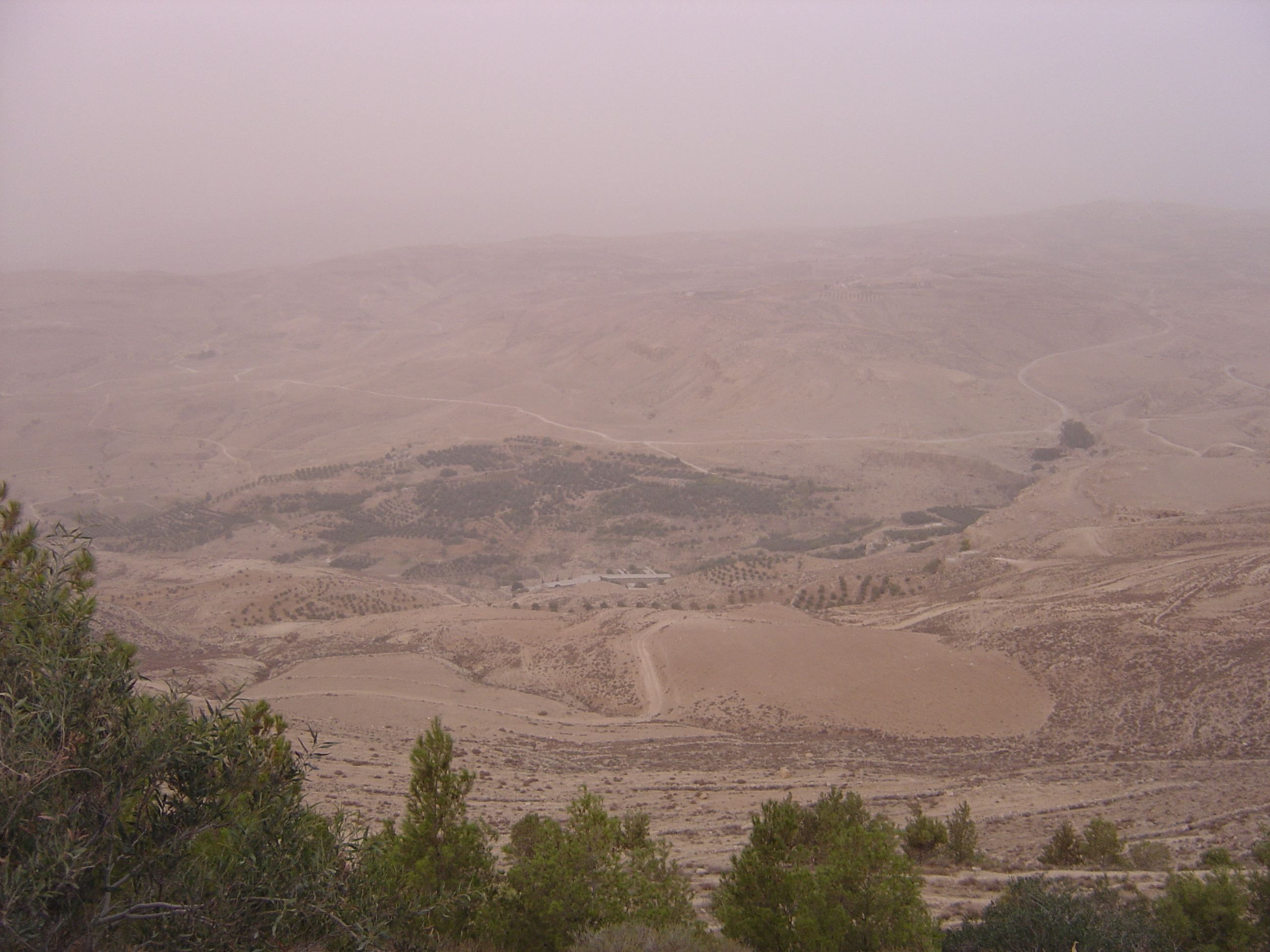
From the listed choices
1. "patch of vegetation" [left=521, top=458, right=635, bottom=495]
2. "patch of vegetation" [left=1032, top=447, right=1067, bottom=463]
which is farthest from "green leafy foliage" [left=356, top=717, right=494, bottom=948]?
"patch of vegetation" [left=1032, top=447, right=1067, bottom=463]

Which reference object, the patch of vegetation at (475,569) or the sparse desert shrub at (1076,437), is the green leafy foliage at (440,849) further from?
the sparse desert shrub at (1076,437)

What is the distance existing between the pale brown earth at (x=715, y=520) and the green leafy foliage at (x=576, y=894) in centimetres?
360

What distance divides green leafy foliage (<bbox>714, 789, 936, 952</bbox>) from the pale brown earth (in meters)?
2.43

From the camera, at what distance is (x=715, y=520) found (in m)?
47.8

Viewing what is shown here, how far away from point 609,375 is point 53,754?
77092mm

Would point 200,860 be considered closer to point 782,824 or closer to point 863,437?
point 782,824

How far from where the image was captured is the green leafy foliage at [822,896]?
6727 millimetres

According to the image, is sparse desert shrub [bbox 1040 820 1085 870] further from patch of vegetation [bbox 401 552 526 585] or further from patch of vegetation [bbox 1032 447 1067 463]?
patch of vegetation [bbox 1032 447 1067 463]

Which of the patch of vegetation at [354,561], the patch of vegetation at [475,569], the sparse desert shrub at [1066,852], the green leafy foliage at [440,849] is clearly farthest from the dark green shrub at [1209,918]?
the patch of vegetation at [354,561]

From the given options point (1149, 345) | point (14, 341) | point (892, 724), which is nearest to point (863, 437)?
point (1149, 345)

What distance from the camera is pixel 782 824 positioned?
25.5 ft

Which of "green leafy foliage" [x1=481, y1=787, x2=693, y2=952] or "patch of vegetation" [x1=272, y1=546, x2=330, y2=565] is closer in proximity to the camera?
"green leafy foliage" [x1=481, y1=787, x2=693, y2=952]

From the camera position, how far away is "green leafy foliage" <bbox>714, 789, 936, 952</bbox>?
6.73m

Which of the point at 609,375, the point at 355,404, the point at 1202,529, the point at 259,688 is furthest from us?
the point at 609,375
